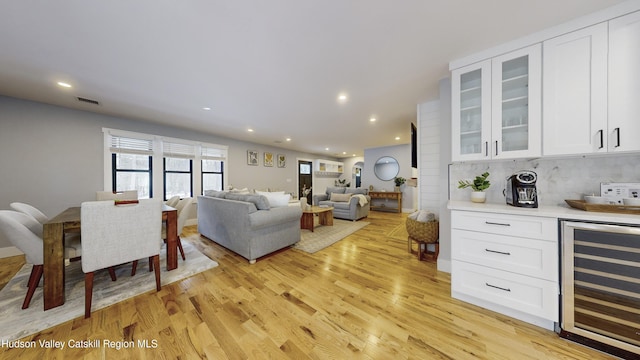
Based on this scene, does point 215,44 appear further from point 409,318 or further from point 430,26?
point 409,318

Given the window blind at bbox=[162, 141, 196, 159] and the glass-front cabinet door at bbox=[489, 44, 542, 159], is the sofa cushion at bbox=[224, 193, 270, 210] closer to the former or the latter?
the glass-front cabinet door at bbox=[489, 44, 542, 159]

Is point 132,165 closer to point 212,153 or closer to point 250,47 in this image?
point 212,153

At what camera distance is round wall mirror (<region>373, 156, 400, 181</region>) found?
22.5 feet

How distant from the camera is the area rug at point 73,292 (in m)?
1.51

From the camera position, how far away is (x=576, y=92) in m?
1.49

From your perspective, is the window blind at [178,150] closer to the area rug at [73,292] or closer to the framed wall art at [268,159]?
the framed wall art at [268,159]

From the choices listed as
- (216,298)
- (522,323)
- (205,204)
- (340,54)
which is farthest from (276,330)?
(205,204)

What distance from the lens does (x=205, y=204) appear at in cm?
359

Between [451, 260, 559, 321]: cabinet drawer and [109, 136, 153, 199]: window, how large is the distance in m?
5.65

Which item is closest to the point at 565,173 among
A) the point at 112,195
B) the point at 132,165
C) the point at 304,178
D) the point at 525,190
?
the point at 525,190

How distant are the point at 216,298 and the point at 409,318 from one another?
1.79 m

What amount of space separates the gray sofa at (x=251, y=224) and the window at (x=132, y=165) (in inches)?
77.0

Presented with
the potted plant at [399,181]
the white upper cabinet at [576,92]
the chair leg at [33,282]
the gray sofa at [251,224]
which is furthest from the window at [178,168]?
the potted plant at [399,181]

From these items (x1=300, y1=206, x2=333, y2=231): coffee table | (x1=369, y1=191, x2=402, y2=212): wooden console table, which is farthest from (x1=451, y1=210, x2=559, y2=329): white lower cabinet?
(x1=369, y1=191, x2=402, y2=212): wooden console table
